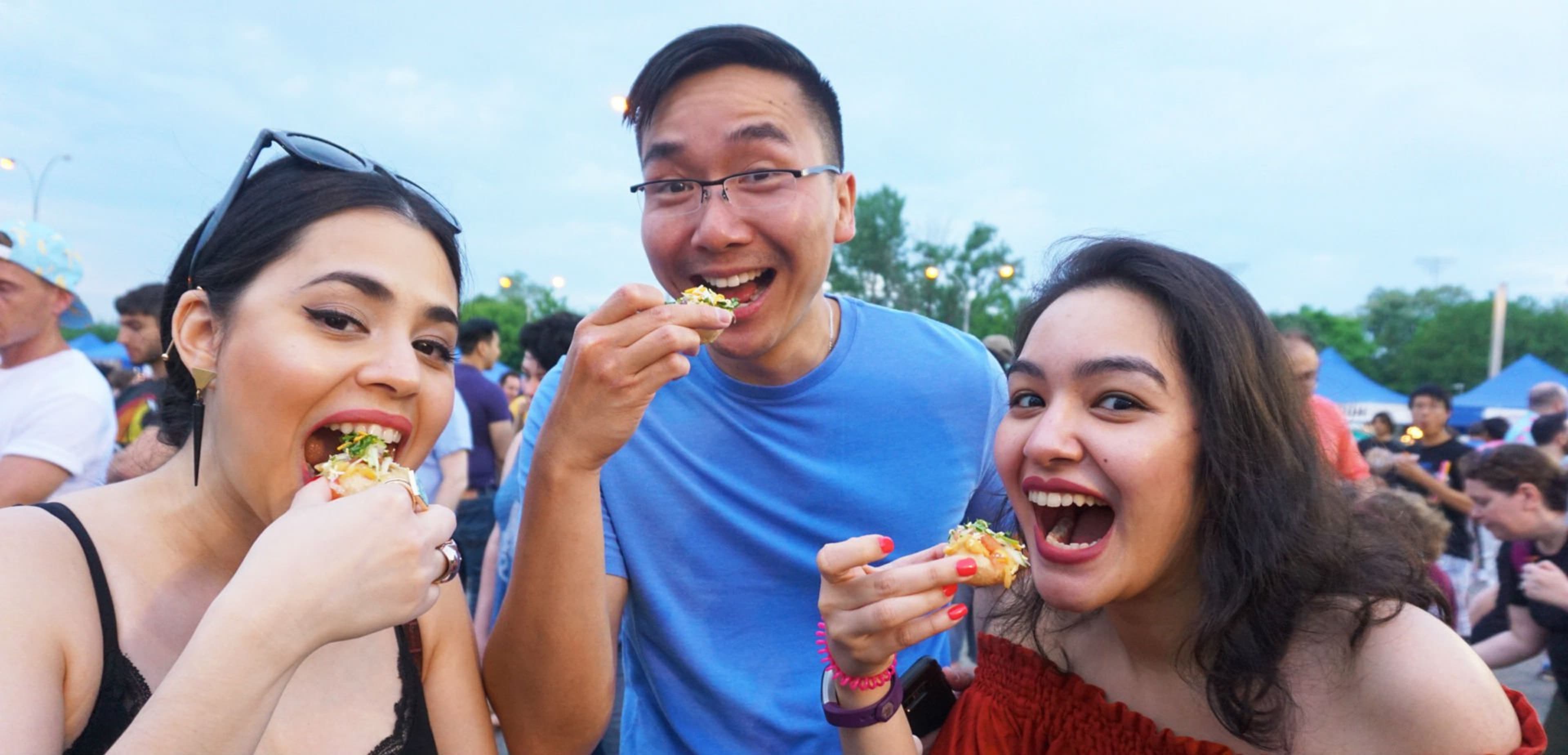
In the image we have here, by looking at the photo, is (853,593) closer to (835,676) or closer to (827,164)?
(835,676)

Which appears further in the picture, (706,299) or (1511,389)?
(1511,389)

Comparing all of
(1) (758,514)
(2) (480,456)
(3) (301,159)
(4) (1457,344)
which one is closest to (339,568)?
(3) (301,159)

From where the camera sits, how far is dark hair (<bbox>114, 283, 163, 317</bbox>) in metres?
6.72

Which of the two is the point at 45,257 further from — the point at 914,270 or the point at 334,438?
the point at 914,270

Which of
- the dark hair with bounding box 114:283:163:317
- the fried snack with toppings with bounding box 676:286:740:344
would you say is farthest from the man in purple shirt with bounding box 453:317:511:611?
the fried snack with toppings with bounding box 676:286:740:344

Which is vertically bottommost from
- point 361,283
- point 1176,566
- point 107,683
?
point 1176,566

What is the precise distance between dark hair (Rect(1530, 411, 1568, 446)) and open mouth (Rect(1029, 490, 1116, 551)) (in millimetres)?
9629

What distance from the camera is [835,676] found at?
2.16m

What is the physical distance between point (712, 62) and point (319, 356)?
55.9 inches

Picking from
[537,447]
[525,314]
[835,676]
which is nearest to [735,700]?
[835,676]

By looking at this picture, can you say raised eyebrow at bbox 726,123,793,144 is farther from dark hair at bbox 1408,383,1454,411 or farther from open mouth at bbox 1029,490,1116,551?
dark hair at bbox 1408,383,1454,411

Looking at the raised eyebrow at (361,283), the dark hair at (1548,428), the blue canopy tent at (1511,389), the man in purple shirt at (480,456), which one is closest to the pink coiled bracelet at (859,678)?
the raised eyebrow at (361,283)

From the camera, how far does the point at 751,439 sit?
104 inches

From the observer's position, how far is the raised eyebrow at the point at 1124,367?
6.83 feet
